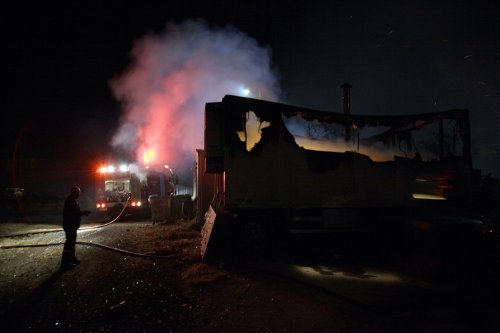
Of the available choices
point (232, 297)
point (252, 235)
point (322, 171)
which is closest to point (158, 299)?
point (232, 297)

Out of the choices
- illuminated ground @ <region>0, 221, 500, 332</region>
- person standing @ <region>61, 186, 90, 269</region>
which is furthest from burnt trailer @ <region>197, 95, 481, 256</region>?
person standing @ <region>61, 186, 90, 269</region>

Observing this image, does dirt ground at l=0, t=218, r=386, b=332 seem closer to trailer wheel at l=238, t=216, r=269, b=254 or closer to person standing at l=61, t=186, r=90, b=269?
person standing at l=61, t=186, r=90, b=269

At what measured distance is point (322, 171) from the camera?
8.20 m

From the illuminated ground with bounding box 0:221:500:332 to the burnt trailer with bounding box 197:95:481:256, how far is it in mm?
1283

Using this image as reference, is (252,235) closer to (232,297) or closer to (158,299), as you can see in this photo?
(232,297)

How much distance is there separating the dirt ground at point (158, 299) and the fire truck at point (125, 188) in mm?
7810

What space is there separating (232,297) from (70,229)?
4324 millimetres

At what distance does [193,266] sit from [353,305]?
3173 mm

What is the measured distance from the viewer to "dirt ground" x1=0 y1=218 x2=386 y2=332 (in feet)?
13.5

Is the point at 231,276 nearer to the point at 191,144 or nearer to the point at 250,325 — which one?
the point at 250,325

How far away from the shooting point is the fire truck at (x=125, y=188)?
15.1 metres

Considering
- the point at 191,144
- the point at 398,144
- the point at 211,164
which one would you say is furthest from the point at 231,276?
the point at 191,144

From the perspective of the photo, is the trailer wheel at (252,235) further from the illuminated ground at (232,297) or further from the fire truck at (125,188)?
the fire truck at (125,188)

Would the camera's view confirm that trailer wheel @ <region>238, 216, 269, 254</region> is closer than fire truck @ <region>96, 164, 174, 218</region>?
Yes
